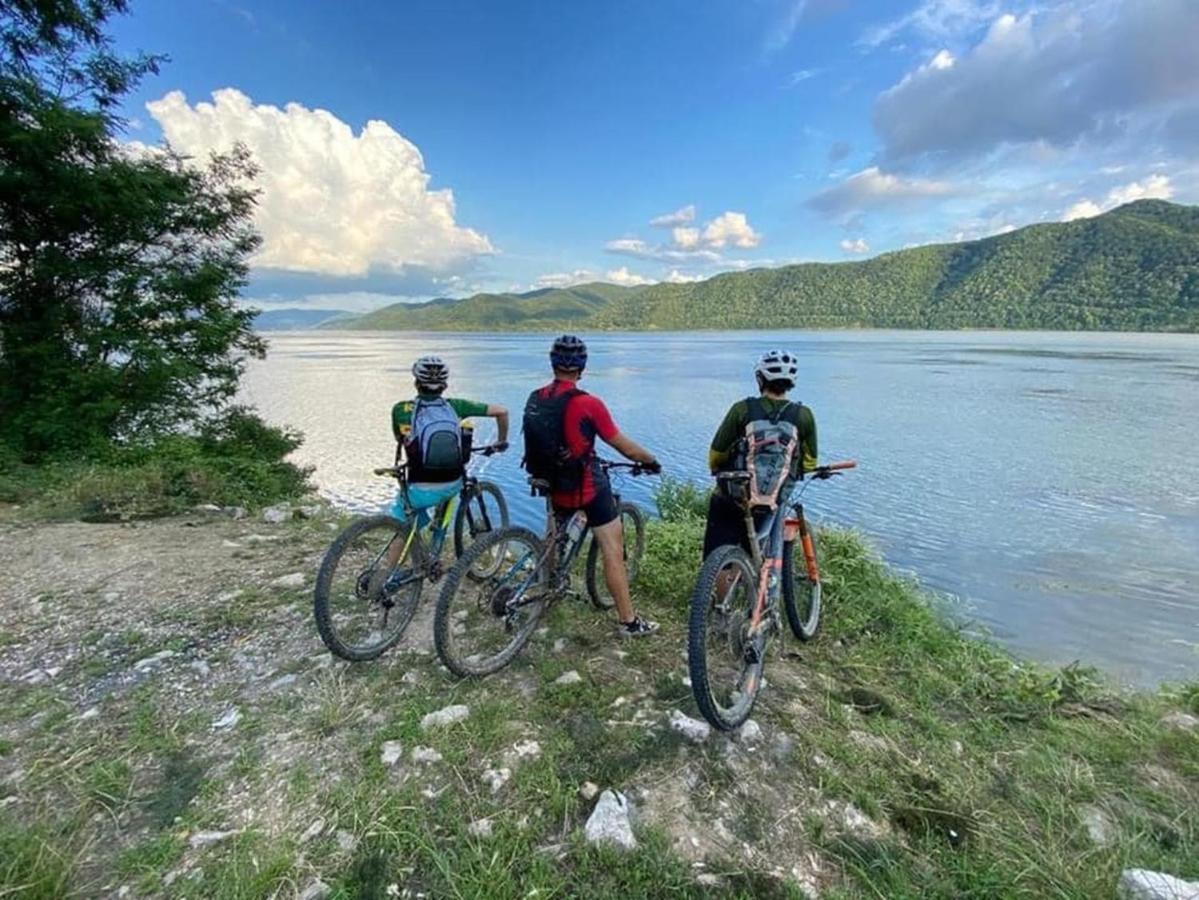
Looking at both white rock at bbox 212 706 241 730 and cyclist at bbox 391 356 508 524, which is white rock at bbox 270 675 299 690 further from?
cyclist at bbox 391 356 508 524

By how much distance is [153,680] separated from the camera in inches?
157

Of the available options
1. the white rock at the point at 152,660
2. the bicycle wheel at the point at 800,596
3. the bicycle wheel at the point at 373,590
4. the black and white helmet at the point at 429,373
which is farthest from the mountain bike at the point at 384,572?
the bicycle wheel at the point at 800,596

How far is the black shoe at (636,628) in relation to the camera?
471 centimetres

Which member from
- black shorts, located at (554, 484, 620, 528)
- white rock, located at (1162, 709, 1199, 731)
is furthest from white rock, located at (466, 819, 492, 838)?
white rock, located at (1162, 709, 1199, 731)

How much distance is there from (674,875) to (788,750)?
1191 millimetres

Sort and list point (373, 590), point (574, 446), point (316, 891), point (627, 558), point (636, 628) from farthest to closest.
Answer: point (627, 558), point (636, 628), point (373, 590), point (574, 446), point (316, 891)

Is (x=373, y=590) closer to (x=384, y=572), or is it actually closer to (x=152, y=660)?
(x=384, y=572)

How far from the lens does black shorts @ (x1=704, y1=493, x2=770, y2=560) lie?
470 centimetres

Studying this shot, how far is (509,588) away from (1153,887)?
3.59m

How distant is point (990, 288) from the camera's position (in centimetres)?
12788

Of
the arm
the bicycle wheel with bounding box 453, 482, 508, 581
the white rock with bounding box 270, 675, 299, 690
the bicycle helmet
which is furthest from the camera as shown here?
the bicycle wheel with bounding box 453, 482, 508, 581

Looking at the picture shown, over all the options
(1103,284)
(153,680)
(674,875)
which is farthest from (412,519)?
(1103,284)

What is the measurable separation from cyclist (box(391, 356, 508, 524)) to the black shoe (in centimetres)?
179

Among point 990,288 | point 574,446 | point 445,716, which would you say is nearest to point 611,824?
point 445,716
